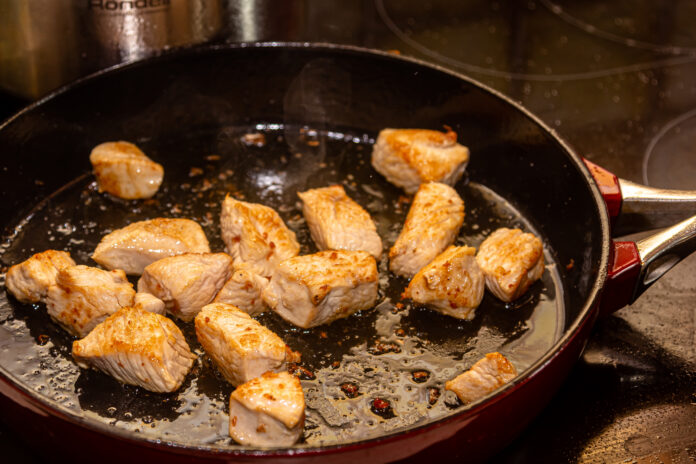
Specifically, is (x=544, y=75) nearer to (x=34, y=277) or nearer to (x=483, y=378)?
(x=483, y=378)

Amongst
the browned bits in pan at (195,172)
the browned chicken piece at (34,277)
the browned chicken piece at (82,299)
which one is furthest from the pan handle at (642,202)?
the browned chicken piece at (34,277)

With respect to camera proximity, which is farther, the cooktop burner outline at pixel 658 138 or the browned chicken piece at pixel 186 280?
the cooktop burner outline at pixel 658 138

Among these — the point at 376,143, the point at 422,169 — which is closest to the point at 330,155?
the point at 376,143

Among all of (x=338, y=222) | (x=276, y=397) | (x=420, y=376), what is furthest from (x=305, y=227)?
(x=276, y=397)

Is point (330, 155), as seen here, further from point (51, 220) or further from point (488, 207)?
point (51, 220)

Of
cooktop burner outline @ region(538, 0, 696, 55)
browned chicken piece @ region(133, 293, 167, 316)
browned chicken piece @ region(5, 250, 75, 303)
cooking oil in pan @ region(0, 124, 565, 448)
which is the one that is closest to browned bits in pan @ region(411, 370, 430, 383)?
cooking oil in pan @ region(0, 124, 565, 448)

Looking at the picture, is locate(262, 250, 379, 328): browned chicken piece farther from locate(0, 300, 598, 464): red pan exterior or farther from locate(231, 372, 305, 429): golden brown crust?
locate(0, 300, 598, 464): red pan exterior

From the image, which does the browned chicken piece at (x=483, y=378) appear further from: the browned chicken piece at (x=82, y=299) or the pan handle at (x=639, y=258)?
the browned chicken piece at (x=82, y=299)
